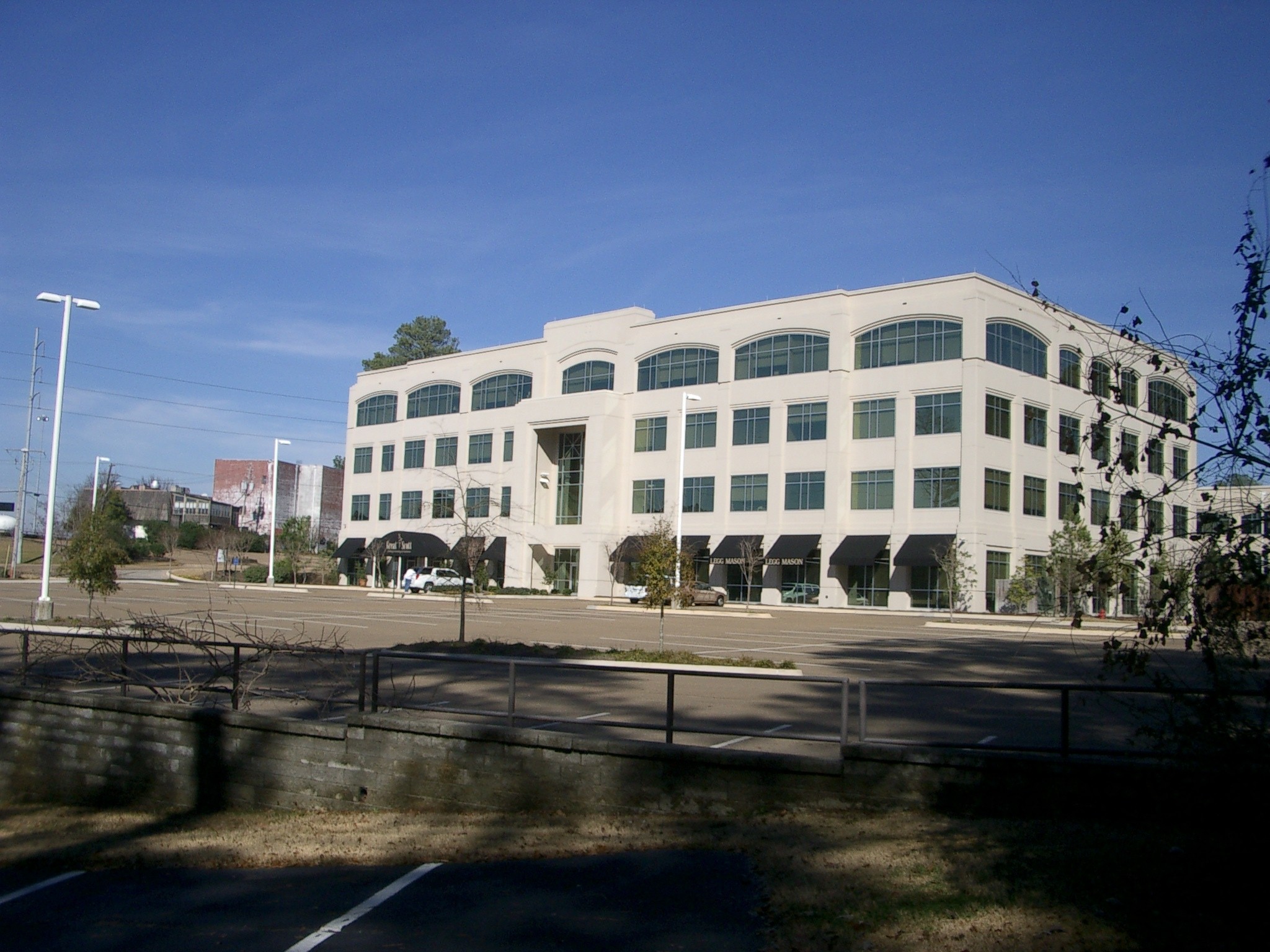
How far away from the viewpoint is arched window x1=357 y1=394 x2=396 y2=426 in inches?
3246

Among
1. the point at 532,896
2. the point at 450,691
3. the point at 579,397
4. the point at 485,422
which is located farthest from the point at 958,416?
the point at 532,896

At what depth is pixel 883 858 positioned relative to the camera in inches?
300

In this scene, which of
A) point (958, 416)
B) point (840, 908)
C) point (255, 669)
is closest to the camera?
point (840, 908)

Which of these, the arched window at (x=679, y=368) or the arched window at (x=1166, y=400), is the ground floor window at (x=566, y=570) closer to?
the arched window at (x=679, y=368)

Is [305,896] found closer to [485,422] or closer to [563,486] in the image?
[563,486]

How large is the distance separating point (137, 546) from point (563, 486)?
47141 millimetres

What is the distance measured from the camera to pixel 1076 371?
8.45m

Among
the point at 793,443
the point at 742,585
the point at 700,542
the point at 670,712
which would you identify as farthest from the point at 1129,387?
the point at 700,542

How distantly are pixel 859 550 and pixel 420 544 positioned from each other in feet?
108

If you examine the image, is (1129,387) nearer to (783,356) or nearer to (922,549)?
(922,549)

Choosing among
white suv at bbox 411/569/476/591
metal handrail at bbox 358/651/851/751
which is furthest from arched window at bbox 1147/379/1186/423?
white suv at bbox 411/569/476/591

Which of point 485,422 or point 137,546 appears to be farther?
point 137,546

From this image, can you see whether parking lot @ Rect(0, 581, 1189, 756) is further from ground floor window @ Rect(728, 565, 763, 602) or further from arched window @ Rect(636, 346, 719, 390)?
arched window @ Rect(636, 346, 719, 390)

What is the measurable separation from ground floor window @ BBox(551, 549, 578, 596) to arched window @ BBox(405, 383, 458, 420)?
15.0m
